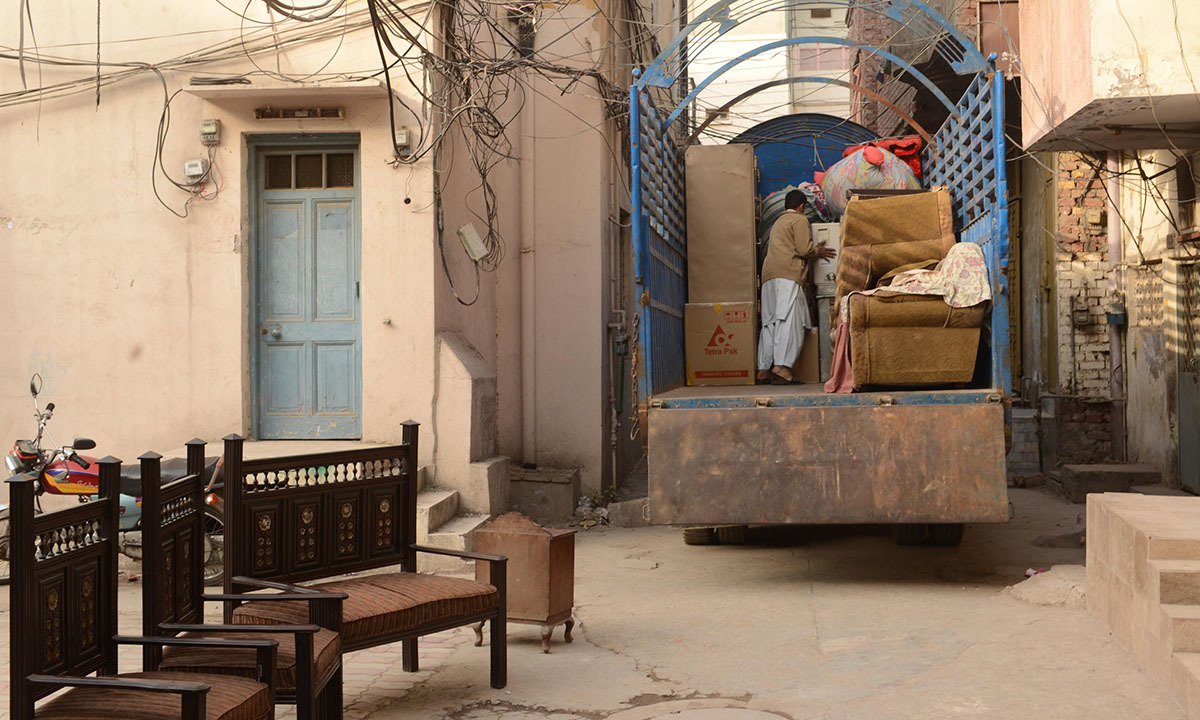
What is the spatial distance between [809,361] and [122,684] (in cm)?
665

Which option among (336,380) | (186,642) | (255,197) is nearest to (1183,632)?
(186,642)

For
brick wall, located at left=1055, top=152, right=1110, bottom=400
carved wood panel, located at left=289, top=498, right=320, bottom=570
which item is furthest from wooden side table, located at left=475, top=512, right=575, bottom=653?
brick wall, located at left=1055, top=152, right=1110, bottom=400

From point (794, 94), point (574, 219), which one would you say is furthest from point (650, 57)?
point (794, 94)

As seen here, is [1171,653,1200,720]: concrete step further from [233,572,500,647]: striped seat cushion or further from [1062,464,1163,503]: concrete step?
[1062,464,1163,503]: concrete step

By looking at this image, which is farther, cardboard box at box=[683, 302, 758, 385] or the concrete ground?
cardboard box at box=[683, 302, 758, 385]

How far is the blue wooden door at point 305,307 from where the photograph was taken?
873cm

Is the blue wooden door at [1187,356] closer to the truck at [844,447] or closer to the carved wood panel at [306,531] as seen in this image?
the truck at [844,447]

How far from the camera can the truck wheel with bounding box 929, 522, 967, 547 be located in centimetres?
782

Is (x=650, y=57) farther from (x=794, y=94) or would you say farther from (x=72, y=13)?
(x=794, y=94)

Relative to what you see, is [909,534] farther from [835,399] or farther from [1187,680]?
[1187,680]

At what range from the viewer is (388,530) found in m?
4.96

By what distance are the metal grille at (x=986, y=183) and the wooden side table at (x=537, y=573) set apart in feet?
8.83

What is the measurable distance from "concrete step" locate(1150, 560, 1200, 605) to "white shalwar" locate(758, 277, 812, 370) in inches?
165

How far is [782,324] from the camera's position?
8.59 m
